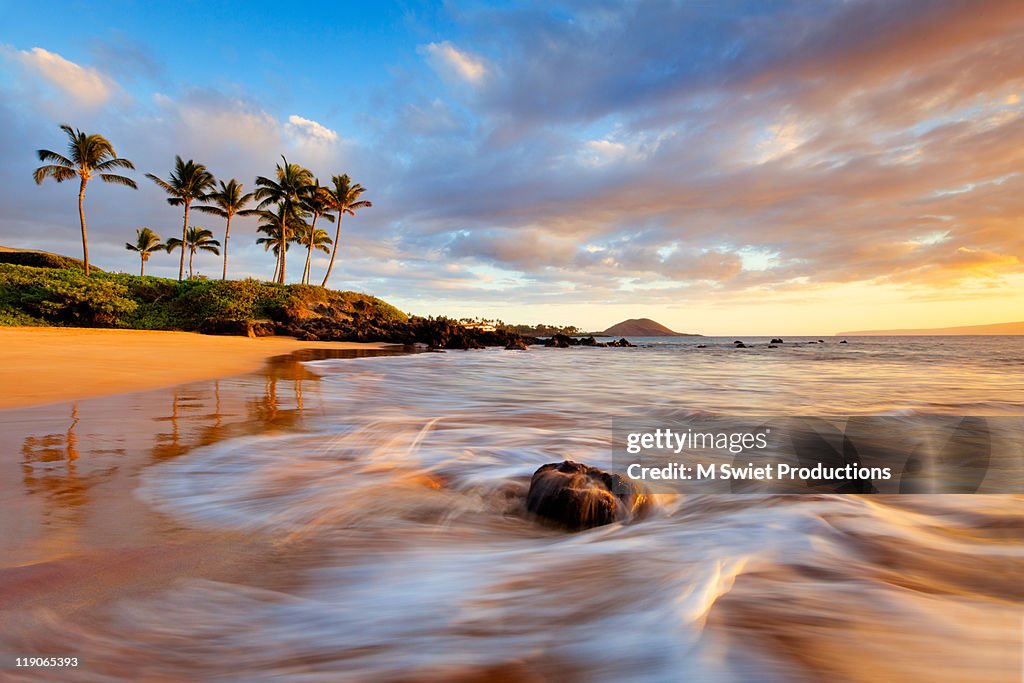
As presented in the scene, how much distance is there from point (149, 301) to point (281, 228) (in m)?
13.0

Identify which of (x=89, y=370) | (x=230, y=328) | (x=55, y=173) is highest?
(x=55, y=173)

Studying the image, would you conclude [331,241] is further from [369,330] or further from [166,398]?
[166,398]

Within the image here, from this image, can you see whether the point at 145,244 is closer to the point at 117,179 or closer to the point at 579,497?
the point at 117,179

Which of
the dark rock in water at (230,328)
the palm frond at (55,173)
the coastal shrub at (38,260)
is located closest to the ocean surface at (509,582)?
the dark rock in water at (230,328)

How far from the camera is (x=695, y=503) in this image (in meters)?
3.85

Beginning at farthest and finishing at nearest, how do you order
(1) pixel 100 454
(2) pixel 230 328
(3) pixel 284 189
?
1. (3) pixel 284 189
2. (2) pixel 230 328
3. (1) pixel 100 454

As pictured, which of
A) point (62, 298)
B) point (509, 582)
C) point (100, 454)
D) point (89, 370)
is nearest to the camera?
point (509, 582)

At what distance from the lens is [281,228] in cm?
4119

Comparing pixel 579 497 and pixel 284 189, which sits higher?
pixel 284 189

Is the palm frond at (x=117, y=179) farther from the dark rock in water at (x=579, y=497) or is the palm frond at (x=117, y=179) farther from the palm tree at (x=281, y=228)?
the dark rock in water at (x=579, y=497)

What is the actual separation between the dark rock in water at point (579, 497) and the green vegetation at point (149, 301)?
92.1ft

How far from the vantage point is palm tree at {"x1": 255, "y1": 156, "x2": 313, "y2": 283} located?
3891 cm

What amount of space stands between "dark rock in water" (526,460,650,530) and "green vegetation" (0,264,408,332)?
92.1 feet

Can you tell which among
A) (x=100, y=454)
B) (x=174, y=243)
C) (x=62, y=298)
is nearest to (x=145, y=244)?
(x=174, y=243)
